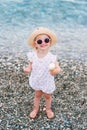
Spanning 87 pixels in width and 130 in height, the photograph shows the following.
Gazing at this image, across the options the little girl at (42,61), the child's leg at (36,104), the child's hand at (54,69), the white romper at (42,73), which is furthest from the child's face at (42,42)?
the child's leg at (36,104)

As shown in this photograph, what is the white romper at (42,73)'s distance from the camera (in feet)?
18.8

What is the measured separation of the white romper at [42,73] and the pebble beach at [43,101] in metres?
0.62

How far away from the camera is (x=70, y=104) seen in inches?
260

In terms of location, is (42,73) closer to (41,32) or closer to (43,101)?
(41,32)

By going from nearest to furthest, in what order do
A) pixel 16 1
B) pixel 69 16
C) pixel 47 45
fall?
1. pixel 47 45
2. pixel 69 16
3. pixel 16 1

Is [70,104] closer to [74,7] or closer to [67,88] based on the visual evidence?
[67,88]

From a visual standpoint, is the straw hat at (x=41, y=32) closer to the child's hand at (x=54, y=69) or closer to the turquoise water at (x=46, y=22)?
the child's hand at (x=54, y=69)

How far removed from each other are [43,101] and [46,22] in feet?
19.4

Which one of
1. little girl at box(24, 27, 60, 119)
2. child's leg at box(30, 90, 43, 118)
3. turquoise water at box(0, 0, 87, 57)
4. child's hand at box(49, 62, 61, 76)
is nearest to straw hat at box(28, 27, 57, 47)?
little girl at box(24, 27, 60, 119)

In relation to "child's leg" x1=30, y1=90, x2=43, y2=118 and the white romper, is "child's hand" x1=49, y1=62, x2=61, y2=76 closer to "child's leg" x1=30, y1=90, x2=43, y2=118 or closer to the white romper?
the white romper

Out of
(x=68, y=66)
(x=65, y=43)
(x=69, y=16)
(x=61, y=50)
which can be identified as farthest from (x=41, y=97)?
(x=69, y=16)

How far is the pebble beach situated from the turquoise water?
1.71 m

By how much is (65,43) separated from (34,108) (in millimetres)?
4385

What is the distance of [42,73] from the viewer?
5.77 meters
